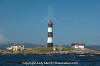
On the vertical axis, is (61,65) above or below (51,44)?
below

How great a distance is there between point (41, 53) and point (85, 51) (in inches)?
1244

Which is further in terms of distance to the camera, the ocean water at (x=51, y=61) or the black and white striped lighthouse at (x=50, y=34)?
the black and white striped lighthouse at (x=50, y=34)

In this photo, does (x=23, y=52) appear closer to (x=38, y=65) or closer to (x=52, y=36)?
(x=52, y=36)

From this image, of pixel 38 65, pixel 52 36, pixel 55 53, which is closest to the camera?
pixel 38 65

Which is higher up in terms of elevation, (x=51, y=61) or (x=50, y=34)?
(x=50, y=34)

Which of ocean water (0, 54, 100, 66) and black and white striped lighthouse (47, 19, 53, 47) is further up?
black and white striped lighthouse (47, 19, 53, 47)

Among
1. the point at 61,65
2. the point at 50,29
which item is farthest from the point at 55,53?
the point at 61,65

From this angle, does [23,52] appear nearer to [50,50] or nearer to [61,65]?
[50,50]

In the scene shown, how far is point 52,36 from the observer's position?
179250mm

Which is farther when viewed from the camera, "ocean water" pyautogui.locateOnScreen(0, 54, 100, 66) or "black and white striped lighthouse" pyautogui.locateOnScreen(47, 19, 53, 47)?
"black and white striped lighthouse" pyautogui.locateOnScreen(47, 19, 53, 47)

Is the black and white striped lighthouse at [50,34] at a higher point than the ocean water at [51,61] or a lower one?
higher

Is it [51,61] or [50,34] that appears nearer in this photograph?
[51,61]

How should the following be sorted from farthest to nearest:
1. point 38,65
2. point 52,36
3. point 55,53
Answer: point 55,53
point 52,36
point 38,65

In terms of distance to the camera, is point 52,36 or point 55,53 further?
point 55,53
